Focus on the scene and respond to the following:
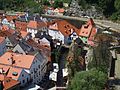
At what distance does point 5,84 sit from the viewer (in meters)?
36.7

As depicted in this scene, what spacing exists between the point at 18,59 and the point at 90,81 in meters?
10.7

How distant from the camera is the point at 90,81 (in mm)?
32719

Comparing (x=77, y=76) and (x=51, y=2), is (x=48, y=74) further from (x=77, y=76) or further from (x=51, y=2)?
(x=51, y=2)

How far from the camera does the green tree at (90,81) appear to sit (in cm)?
3228

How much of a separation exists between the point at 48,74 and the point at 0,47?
23.7 feet

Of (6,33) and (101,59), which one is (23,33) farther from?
(101,59)

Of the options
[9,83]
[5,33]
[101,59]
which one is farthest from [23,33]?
[9,83]

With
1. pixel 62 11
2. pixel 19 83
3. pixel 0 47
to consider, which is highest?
pixel 62 11

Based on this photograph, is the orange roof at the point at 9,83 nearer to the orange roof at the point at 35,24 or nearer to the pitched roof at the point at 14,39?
the pitched roof at the point at 14,39

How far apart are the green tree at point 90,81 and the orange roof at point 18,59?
27.2 ft

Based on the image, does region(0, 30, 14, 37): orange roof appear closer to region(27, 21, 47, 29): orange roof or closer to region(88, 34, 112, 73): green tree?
region(27, 21, 47, 29): orange roof

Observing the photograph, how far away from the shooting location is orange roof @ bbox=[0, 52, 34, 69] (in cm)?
4009

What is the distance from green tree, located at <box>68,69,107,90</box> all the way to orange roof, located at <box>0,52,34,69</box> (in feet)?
27.2

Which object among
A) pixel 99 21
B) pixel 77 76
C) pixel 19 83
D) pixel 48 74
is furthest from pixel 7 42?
pixel 99 21
